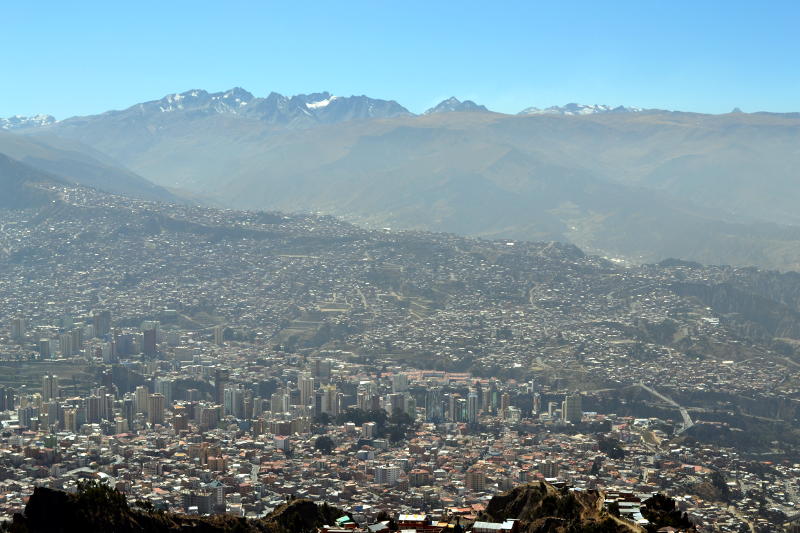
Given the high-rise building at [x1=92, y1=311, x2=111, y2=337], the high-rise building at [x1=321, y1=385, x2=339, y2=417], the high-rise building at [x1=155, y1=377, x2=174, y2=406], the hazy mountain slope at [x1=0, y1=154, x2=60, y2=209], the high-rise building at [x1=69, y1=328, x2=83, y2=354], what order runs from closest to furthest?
the high-rise building at [x1=321, y1=385, x2=339, y2=417] < the high-rise building at [x1=155, y1=377, x2=174, y2=406] < the high-rise building at [x1=69, y1=328, x2=83, y2=354] < the high-rise building at [x1=92, y1=311, x2=111, y2=337] < the hazy mountain slope at [x1=0, y1=154, x2=60, y2=209]

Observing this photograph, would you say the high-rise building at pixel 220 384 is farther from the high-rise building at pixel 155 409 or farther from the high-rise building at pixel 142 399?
the high-rise building at pixel 142 399

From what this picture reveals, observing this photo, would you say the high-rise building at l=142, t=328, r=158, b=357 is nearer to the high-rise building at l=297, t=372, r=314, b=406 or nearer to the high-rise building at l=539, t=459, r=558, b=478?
the high-rise building at l=297, t=372, r=314, b=406

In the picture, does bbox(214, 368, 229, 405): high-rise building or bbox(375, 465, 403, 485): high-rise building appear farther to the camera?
bbox(214, 368, 229, 405): high-rise building

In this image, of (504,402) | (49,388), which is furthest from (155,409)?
(504,402)

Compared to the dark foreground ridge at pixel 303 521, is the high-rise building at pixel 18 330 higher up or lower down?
lower down

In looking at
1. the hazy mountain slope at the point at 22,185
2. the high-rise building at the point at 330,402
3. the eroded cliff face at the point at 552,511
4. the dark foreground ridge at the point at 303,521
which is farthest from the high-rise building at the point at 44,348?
the hazy mountain slope at the point at 22,185

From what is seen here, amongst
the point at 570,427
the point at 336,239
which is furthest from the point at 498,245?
the point at 570,427

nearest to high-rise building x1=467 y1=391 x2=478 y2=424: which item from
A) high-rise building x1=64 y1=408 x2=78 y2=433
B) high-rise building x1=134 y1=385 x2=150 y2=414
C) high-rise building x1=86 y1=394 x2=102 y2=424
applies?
high-rise building x1=134 y1=385 x2=150 y2=414
